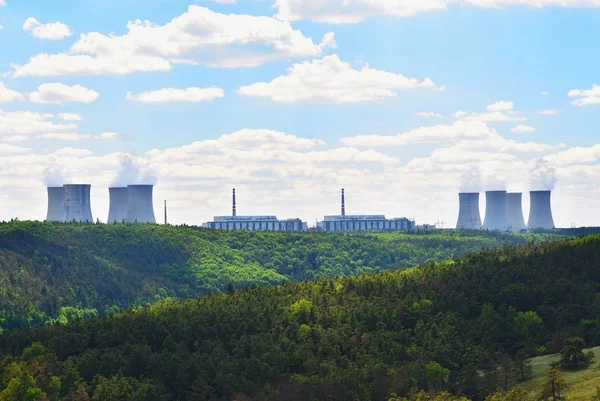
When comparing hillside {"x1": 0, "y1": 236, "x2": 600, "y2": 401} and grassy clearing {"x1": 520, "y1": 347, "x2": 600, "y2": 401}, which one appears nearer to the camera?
grassy clearing {"x1": 520, "y1": 347, "x2": 600, "y2": 401}

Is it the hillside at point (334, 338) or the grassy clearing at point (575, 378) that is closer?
the grassy clearing at point (575, 378)

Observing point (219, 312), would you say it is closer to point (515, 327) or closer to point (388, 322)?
point (388, 322)

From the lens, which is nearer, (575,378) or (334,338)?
(575,378)

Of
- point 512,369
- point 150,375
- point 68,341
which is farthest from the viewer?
point 68,341

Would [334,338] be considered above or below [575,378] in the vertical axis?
above

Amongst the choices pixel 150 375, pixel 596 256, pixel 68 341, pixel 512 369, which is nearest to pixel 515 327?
pixel 512 369
